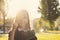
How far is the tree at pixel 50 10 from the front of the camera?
160 centimetres

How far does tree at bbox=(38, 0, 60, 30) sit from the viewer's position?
5.26ft

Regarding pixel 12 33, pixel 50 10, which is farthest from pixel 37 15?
pixel 12 33

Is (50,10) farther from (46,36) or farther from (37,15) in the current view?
(46,36)

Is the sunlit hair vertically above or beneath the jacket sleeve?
above

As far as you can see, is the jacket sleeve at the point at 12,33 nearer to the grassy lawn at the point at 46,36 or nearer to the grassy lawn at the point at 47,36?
the grassy lawn at the point at 46,36

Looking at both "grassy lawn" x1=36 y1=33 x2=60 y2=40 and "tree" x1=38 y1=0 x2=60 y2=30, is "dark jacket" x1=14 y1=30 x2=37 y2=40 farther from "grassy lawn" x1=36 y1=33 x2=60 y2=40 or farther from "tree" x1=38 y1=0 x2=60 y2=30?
"tree" x1=38 y1=0 x2=60 y2=30

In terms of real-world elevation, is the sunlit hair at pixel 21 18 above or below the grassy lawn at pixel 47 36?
above

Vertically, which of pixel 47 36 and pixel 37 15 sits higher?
pixel 37 15

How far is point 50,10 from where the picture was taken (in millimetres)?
1611

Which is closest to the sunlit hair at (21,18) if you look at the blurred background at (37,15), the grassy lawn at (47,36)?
the blurred background at (37,15)

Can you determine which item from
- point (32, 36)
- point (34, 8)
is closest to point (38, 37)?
point (32, 36)

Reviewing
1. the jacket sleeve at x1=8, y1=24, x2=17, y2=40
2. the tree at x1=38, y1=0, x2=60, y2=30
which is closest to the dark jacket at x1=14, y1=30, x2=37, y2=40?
the jacket sleeve at x1=8, y1=24, x2=17, y2=40

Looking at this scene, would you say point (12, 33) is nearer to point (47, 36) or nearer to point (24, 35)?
point (24, 35)

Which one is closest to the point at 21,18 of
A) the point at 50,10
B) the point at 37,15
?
the point at 37,15
